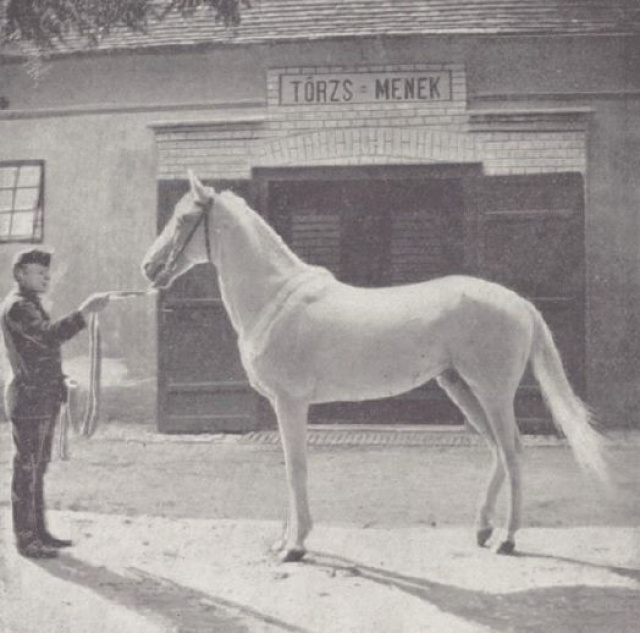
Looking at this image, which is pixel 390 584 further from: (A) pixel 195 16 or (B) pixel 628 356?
(A) pixel 195 16

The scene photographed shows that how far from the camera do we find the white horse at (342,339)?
428 cm

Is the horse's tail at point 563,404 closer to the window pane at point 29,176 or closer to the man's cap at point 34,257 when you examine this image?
the man's cap at point 34,257

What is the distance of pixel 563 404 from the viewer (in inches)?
172

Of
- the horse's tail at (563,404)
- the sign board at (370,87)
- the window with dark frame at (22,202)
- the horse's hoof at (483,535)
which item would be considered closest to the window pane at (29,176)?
the window with dark frame at (22,202)

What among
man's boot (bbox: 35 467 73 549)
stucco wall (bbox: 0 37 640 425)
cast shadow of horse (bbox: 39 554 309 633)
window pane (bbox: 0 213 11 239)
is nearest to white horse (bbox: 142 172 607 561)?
cast shadow of horse (bbox: 39 554 309 633)

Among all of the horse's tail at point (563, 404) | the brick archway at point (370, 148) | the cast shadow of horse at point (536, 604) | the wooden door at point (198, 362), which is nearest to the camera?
the cast shadow of horse at point (536, 604)

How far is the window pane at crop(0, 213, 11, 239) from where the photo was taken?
559 cm

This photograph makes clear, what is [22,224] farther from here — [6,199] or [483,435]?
[483,435]

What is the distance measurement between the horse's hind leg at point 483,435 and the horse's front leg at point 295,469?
0.81m

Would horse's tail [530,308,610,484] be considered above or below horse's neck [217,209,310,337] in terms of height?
below

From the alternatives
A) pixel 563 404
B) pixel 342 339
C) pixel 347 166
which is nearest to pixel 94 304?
pixel 342 339

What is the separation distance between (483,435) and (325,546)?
1.02m

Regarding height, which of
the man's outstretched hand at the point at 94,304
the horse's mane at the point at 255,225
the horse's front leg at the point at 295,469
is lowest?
the horse's front leg at the point at 295,469

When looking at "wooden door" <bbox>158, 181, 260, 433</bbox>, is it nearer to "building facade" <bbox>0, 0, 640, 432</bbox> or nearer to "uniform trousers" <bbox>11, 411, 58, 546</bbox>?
"building facade" <bbox>0, 0, 640, 432</bbox>
